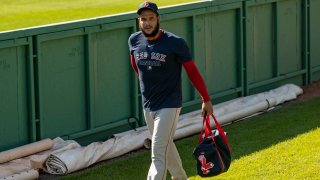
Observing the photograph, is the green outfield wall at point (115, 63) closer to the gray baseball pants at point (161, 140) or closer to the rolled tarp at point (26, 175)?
the rolled tarp at point (26, 175)

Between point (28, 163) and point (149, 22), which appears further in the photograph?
point (28, 163)

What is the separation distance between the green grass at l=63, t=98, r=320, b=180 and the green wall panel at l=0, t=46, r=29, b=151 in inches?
35.7

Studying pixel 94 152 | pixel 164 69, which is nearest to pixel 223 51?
pixel 94 152

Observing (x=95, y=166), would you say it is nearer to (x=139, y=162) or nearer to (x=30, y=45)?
(x=139, y=162)

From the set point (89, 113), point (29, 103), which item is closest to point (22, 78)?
point (29, 103)

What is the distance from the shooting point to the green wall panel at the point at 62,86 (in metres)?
11.7

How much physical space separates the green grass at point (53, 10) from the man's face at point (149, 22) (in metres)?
6.82

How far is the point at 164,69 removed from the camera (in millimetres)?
→ 9266

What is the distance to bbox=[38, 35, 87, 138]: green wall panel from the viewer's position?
11.7 metres

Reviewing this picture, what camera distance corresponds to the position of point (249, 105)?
1439cm

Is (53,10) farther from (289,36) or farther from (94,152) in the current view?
(94,152)

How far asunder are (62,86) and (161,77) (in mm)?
2934

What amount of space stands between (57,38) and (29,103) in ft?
2.88

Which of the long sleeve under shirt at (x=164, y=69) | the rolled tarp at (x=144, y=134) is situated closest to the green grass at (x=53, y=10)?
the rolled tarp at (x=144, y=134)
